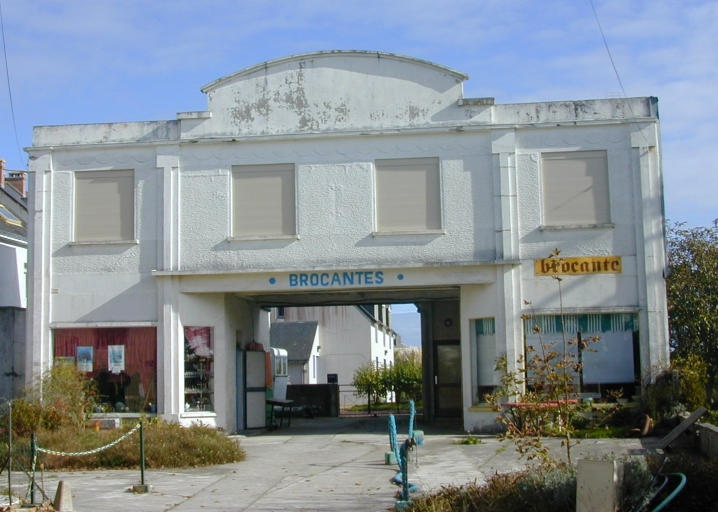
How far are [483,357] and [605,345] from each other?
2746 millimetres

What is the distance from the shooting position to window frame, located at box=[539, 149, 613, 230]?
21.9 meters

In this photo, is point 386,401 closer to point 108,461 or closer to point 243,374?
point 243,374

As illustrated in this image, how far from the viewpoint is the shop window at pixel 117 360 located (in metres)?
22.8

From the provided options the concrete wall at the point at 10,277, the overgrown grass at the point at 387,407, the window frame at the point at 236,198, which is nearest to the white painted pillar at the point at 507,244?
the window frame at the point at 236,198

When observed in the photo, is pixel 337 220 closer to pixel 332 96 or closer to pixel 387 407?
pixel 332 96

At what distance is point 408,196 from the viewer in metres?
22.3

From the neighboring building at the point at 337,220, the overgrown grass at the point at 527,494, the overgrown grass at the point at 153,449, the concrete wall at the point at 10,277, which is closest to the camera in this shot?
the overgrown grass at the point at 527,494

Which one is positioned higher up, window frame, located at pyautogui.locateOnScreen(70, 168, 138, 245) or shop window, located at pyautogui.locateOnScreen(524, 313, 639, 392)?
window frame, located at pyautogui.locateOnScreen(70, 168, 138, 245)

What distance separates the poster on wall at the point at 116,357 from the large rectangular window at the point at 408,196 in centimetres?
671

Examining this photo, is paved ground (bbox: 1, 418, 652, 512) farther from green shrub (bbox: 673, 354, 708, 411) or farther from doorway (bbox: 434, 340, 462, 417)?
doorway (bbox: 434, 340, 462, 417)

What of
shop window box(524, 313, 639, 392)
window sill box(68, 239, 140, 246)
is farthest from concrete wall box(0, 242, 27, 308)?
shop window box(524, 313, 639, 392)

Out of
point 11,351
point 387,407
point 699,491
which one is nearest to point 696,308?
point 699,491

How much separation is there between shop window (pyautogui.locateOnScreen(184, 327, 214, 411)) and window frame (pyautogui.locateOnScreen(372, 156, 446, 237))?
4817mm

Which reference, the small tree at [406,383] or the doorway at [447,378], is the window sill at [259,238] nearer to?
the doorway at [447,378]
